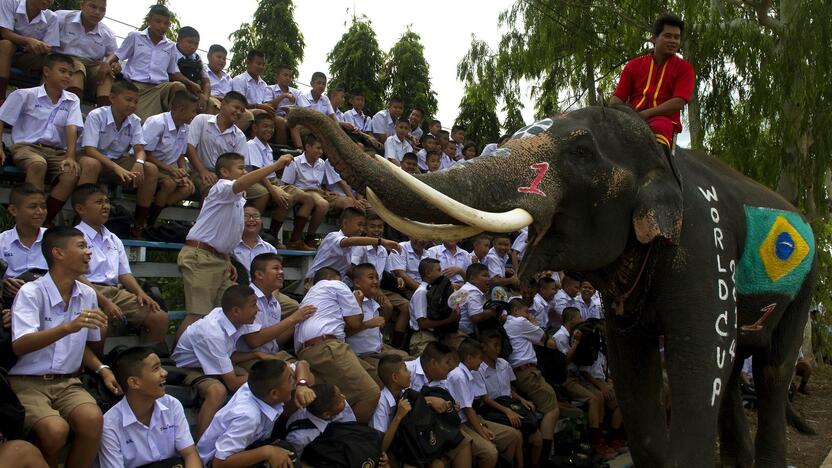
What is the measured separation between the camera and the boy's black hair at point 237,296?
17.3ft

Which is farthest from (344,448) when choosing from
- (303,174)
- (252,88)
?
(252,88)

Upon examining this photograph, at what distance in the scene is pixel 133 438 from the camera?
14.1 ft

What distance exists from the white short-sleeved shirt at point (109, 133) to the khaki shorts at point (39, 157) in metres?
0.26

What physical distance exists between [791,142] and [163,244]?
773cm

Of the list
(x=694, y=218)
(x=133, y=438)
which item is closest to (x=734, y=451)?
(x=694, y=218)

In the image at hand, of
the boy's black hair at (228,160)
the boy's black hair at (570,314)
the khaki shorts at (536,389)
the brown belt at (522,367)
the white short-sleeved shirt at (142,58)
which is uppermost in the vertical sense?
the white short-sleeved shirt at (142,58)

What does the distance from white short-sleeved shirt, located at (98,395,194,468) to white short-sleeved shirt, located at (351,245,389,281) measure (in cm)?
324

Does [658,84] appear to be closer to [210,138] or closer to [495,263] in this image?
[210,138]

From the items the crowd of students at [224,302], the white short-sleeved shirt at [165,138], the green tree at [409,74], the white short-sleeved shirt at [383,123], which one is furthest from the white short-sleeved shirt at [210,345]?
the green tree at [409,74]

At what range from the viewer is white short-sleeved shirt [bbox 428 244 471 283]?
9.00m

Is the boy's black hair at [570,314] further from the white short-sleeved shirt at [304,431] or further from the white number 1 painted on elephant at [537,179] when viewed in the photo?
the white number 1 painted on elephant at [537,179]

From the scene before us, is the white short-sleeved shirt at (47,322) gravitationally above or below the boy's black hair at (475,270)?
below

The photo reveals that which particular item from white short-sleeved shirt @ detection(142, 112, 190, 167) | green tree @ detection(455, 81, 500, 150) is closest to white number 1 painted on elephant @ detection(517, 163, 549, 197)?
white short-sleeved shirt @ detection(142, 112, 190, 167)

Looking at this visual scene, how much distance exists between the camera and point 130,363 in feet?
14.0
